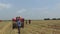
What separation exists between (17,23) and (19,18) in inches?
12.5

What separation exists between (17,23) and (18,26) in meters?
0.19

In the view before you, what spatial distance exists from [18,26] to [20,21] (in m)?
0.32

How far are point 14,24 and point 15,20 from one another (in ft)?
0.87

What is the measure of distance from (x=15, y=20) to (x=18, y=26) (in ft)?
1.30

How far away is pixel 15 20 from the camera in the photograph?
1248 centimetres

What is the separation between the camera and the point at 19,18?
491 inches

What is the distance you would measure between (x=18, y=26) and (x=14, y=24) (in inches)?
10.9

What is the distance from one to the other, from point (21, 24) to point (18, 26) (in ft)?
0.70

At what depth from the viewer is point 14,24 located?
12.6 metres

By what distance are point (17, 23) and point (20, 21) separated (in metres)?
0.22

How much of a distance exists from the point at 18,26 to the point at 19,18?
478 mm

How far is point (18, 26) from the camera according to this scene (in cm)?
1250

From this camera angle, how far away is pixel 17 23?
41.0 feet

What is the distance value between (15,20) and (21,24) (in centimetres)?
42
